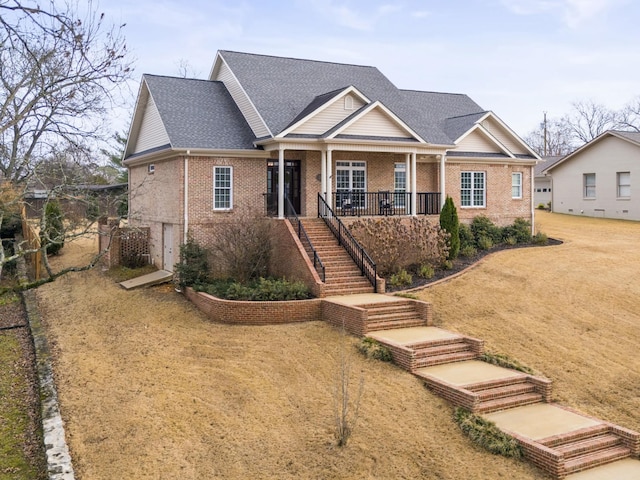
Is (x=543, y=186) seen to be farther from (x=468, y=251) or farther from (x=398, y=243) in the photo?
(x=398, y=243)

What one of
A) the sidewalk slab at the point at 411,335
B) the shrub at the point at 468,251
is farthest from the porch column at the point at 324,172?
the sidewalk slab at the point at 411,335

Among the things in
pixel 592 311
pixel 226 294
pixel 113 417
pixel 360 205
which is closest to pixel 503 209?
pixel 360 205

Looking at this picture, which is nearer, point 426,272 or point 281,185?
point 426,272

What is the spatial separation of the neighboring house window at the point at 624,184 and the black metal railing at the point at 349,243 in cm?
2165

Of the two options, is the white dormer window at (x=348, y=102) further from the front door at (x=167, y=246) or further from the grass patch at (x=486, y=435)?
the grass patch at (x=486, y=435)

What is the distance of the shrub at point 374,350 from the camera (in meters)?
13.0

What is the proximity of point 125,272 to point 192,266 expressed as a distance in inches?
194

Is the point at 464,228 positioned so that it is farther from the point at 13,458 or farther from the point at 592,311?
the point at 13,458

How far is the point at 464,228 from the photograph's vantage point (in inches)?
939

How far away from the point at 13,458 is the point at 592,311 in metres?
14.3

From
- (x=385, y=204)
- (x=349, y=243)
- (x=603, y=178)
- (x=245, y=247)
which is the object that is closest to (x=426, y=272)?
(x=349, y=243)

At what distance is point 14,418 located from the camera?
1064 centimetres

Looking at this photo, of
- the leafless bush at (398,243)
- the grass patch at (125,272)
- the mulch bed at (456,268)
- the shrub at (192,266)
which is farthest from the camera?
the grass patch at (125,272)

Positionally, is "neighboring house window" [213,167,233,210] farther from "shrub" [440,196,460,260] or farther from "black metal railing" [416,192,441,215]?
"shrub" [440,196,460,260]
